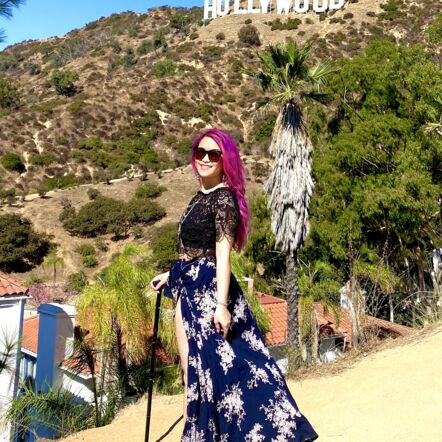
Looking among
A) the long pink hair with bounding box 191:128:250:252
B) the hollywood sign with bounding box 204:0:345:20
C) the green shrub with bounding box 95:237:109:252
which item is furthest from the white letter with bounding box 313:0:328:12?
the long pink hair with bounding box 191:128:250:252

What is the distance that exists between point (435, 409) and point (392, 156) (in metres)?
12.9

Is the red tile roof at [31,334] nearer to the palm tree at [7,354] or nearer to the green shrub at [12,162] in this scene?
the palm tree at [7,354]

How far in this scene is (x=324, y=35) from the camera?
2475 inches

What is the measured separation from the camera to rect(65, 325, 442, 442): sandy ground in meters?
4.42

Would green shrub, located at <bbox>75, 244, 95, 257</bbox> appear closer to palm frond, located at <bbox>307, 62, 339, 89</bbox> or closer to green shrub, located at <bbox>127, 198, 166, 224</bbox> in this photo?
green shrub, located at <bbox>127, 198, 166, 224</bbox>

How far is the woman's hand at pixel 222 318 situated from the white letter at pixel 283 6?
7805 centimetres

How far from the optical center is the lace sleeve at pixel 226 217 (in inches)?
109

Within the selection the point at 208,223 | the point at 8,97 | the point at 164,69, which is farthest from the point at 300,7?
the point at 208,223

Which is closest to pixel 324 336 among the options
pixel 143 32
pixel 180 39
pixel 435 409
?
pixel 435 409

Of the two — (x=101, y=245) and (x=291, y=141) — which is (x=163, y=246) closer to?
(x=101, y=245)

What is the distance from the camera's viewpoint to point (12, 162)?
131 feet

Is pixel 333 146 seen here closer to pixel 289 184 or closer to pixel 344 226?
pixel 344 226

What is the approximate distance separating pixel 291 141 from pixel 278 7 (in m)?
69.7

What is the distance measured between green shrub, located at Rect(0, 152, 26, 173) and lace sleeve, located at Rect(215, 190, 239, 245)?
40.8 meters
